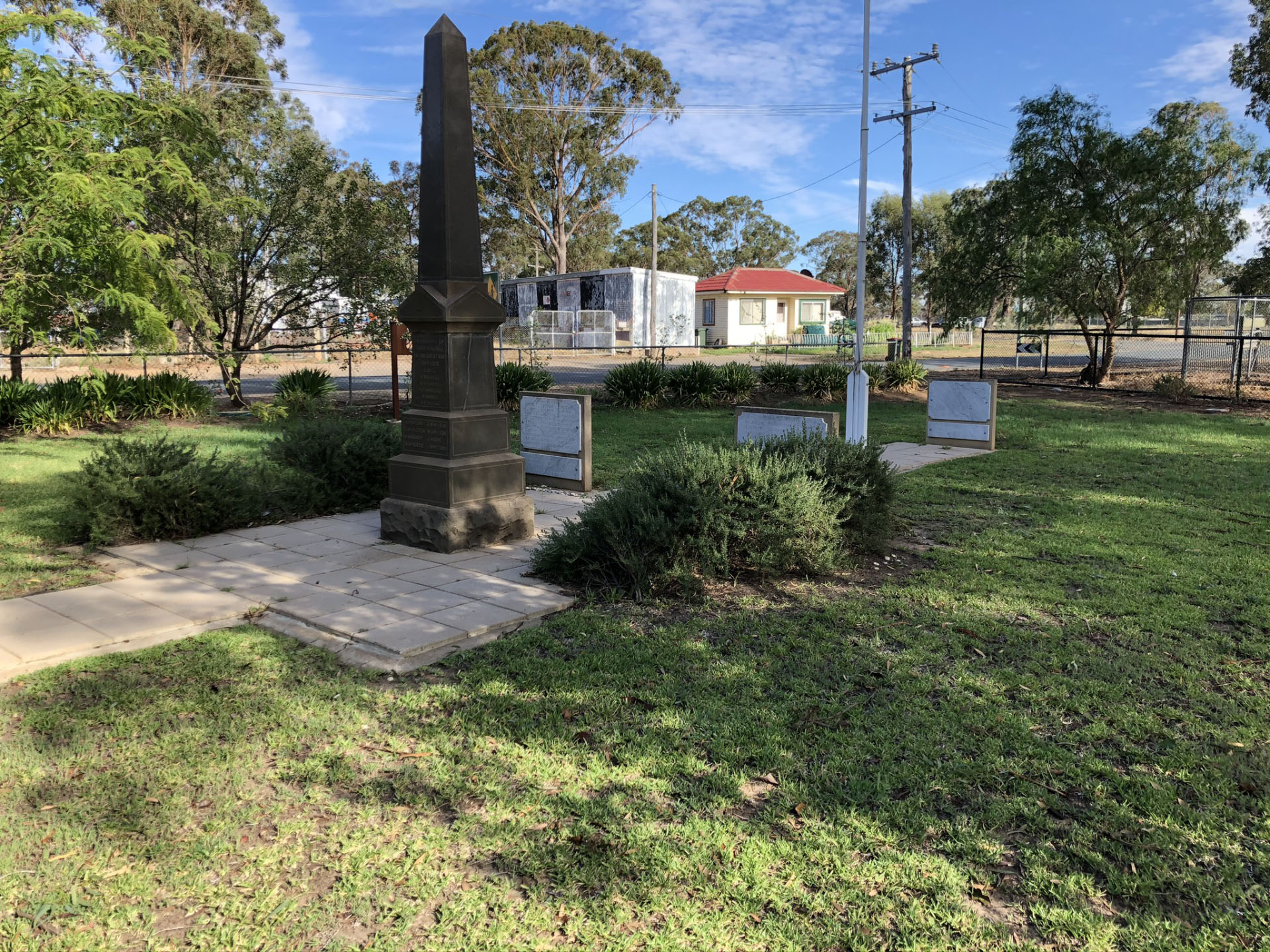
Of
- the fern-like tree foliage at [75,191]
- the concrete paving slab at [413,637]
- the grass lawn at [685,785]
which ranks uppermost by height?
the fern-like tree foliage at [75,191]

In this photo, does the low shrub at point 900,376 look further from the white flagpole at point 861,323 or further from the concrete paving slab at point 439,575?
the concrete paving slab at point 439,575

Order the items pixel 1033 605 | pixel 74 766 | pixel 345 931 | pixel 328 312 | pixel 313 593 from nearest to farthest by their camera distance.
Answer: pixel 345 931 < pixel 74 766 < pixel 1033 605 < pixel 313 593 < pixel 328 312

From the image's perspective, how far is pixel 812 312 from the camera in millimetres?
53344

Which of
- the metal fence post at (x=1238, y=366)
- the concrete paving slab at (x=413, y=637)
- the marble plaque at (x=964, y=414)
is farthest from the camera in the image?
the metal fence post at (x=1238, y=366)

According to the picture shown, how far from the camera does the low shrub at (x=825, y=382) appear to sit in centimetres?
1841

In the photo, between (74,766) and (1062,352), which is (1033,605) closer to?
(74,766)

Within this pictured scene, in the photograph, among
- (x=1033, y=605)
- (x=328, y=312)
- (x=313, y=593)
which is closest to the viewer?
(x=1033, y=605)

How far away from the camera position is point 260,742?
359 cm

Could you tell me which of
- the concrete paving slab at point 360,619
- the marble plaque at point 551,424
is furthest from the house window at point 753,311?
the concrete paving slab at point 360,619

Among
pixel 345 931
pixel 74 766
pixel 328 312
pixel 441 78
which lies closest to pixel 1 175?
pixel 441 78

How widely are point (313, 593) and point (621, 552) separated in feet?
6.69

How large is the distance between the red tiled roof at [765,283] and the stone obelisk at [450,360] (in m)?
41.5

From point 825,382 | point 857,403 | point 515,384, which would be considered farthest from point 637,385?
point 857,403

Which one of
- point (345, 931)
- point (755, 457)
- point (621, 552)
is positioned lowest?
point (345, 931)
